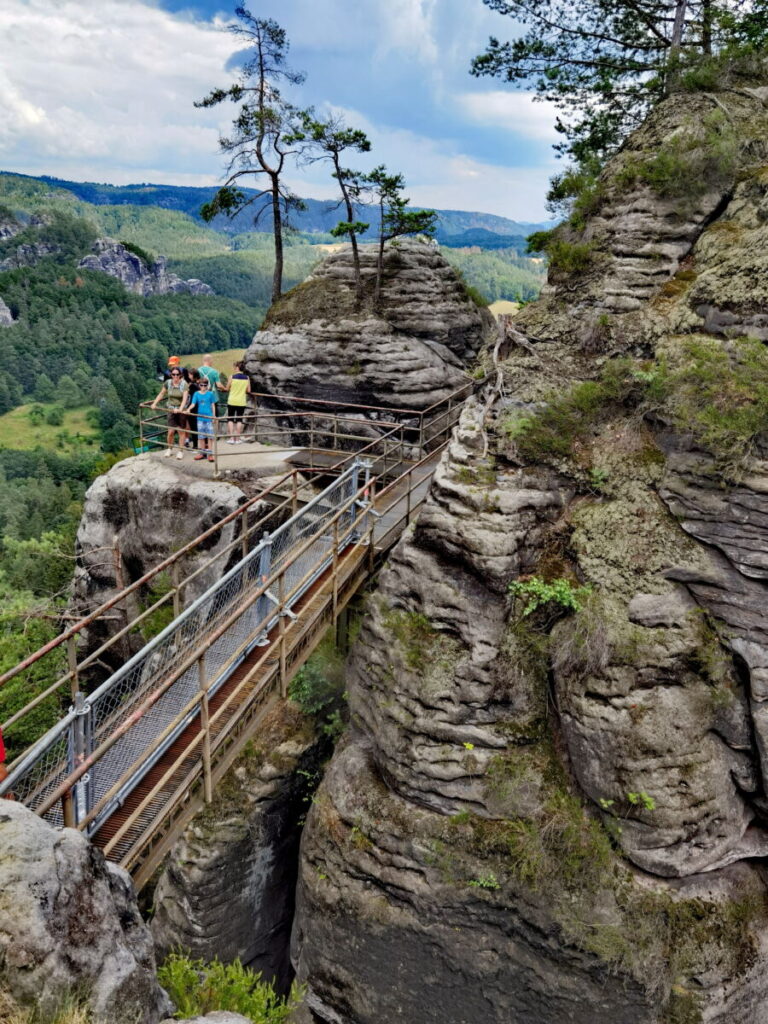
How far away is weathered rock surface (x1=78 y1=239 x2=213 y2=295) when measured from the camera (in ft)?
555

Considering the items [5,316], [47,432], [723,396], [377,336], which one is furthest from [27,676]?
[5,316]

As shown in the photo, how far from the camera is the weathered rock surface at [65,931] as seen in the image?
3.68 meters

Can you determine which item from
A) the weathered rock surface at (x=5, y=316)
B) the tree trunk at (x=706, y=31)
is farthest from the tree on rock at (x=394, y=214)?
the weathered rock surface at (x=5, y=316)

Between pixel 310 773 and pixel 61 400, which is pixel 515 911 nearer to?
pixel 310 773

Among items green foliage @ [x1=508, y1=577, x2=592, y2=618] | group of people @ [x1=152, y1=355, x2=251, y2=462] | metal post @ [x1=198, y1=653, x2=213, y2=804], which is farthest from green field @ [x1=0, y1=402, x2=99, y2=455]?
green foliage @ [x1=508, y1=577, x2=592, y2=618]

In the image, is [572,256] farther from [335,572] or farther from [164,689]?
[164,689]

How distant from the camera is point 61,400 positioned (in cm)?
11556

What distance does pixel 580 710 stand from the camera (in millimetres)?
7477

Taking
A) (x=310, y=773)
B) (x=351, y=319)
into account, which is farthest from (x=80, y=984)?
(x=351, y=319)

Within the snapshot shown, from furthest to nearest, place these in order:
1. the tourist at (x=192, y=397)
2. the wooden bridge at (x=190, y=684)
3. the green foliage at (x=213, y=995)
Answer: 1. the tourist at (x=192, y=397)
2. the green foliage at (x=213, y=995)
3. the wooden bridge at (x=190, y=684)

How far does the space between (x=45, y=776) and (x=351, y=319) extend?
47.5ft

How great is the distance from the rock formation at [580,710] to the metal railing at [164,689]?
1.57 meters

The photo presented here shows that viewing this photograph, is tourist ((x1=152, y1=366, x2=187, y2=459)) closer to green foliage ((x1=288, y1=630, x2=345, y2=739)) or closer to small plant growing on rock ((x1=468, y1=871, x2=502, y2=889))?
green foliage ((x1=288, y1=630, x2=345, y2=739))

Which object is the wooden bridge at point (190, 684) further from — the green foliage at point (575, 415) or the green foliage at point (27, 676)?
the green foliage at point (27, 676)
